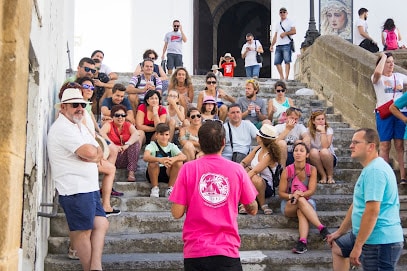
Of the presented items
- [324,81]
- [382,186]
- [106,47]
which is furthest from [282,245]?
[106,47]

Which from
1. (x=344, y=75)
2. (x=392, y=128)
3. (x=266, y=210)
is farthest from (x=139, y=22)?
(x=266, y=210)

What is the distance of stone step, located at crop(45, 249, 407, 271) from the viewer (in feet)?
15.9

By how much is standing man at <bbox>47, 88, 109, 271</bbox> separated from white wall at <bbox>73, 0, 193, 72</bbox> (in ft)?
36.3

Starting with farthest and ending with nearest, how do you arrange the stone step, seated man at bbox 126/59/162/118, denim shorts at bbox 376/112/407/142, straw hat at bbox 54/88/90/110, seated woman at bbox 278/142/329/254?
1. seated man at bbox 126/59/162/118
2. denim shorts at bbox 376/112/407/142
3. seated woman at bbox 278/142/329/254
4. the stone step
5. straw hat at bbox 54/88/90/110

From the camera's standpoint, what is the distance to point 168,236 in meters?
5.37

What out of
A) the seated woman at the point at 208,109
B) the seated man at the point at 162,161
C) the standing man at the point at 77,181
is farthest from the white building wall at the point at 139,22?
the standing man at the point at 77,181

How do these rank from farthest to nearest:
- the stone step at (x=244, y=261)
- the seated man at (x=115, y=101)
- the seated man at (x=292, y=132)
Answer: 1. the seated man at (x=115, y=101)
2. the seated man at (x=292, y=132)
3. the stone step at (x=244, y=261)

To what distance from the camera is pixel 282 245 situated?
553cm

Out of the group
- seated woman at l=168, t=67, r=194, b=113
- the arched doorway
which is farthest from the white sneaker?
the arched doorway

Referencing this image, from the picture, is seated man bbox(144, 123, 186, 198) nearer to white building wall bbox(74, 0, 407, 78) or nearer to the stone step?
the stone step

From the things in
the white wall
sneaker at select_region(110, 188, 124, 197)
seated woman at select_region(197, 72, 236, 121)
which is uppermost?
the white wall

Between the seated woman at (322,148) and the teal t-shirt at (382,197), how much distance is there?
2.87 metres

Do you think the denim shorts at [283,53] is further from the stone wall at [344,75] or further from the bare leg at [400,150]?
the bare leg at [400,150]

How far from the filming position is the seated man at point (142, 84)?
8.16 metres
